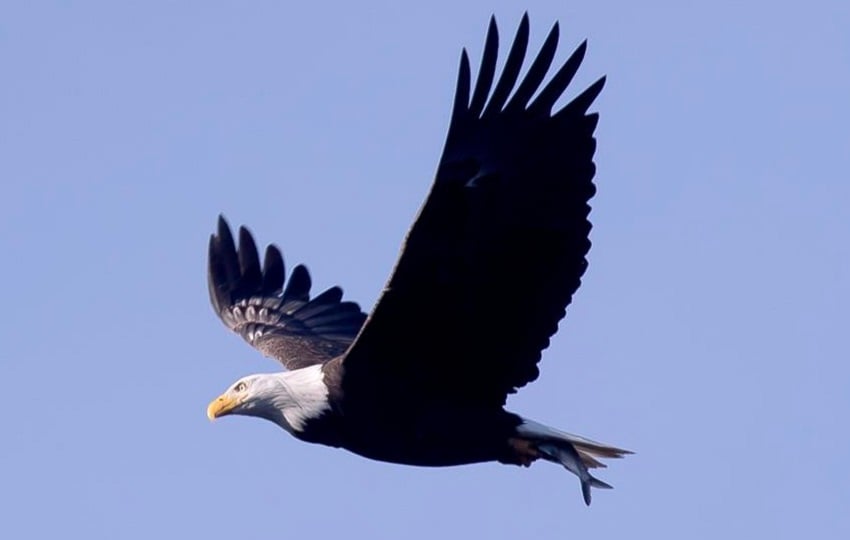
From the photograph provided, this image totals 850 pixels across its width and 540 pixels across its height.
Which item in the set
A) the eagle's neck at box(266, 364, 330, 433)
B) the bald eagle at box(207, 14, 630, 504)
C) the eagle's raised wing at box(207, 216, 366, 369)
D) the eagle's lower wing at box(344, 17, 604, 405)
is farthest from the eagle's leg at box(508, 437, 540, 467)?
the eagle's raised wing at box(207, 216, 366, 369)

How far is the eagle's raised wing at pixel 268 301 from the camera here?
18.3m

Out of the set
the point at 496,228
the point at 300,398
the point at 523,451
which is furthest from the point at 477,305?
the point at 300,398

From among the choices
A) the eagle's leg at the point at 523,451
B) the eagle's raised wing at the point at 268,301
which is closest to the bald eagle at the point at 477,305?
the eagle's leg at the point at 523,451

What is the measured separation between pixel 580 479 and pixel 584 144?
2.49 meters

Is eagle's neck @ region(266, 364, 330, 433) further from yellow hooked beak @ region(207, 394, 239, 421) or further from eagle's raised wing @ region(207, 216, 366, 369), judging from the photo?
eagle's raised wing @ region(207, 216, 366, 369)

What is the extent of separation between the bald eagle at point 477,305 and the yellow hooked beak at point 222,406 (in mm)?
13

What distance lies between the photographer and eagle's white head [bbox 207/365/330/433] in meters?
15.0

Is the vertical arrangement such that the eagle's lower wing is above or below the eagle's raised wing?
below

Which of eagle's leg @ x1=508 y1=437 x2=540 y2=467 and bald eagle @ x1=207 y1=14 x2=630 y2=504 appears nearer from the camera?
bald eagle @ x1=207 y1=14 x2=630 y2=504

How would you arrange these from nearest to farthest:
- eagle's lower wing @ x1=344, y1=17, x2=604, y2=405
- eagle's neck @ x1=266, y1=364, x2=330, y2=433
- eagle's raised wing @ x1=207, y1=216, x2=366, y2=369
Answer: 1. eagle's lower wing @ x1=344, y1=17, x2=604, y2=405
2. eagle's neck @ x1=266, y1=364, x2=330, y2=433
3. eagle's raised wing @ x1=207, y1=216, x2=366, y2=369

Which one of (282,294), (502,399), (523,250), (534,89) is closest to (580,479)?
A: (502,399)

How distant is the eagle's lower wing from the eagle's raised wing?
351 centimetres

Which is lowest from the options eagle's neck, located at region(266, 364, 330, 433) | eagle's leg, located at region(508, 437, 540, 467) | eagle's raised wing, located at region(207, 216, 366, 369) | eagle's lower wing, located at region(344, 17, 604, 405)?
eagle's leg, located at region(508, 437, 540, 467)

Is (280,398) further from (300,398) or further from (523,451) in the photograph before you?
(523,451)
